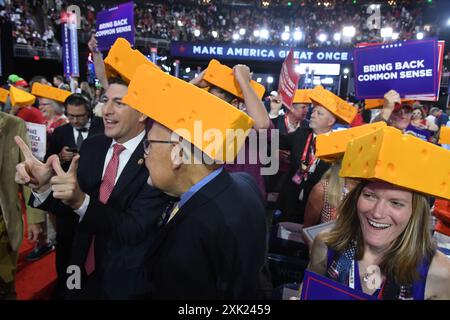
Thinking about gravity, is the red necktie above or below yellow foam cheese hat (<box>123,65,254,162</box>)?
below

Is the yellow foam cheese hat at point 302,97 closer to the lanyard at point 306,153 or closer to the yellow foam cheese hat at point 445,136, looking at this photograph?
the lanyard at point 306,153

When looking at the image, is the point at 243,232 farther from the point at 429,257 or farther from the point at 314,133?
the point at 314,133

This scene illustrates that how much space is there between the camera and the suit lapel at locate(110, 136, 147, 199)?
2.17 metres

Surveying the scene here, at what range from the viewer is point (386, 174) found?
4.99 ft

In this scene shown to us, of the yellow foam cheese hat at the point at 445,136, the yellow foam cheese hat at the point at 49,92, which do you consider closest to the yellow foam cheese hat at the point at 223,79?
the yellow foam cheese hat at the point at 445,136

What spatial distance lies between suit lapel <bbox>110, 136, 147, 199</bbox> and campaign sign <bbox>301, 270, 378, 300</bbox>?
4.07 feet

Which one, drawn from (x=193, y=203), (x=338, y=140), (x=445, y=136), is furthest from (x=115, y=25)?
(x=193, y=203)

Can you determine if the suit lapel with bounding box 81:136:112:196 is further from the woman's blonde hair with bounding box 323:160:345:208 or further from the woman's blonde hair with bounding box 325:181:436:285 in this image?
the woman's blonde hair with bounding box 323:160:345:208

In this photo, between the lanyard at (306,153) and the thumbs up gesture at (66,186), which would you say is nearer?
the thumbs up gesture at (66,186)

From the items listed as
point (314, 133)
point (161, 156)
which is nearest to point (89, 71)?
point (314, 133)

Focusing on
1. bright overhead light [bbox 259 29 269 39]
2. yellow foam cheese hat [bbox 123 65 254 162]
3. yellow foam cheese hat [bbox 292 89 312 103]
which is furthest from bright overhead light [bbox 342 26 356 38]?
yellow foam cheese hat [bbox 123 65 254 162]

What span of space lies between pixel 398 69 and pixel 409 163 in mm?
2573

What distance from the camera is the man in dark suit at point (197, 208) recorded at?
4.35 ft
